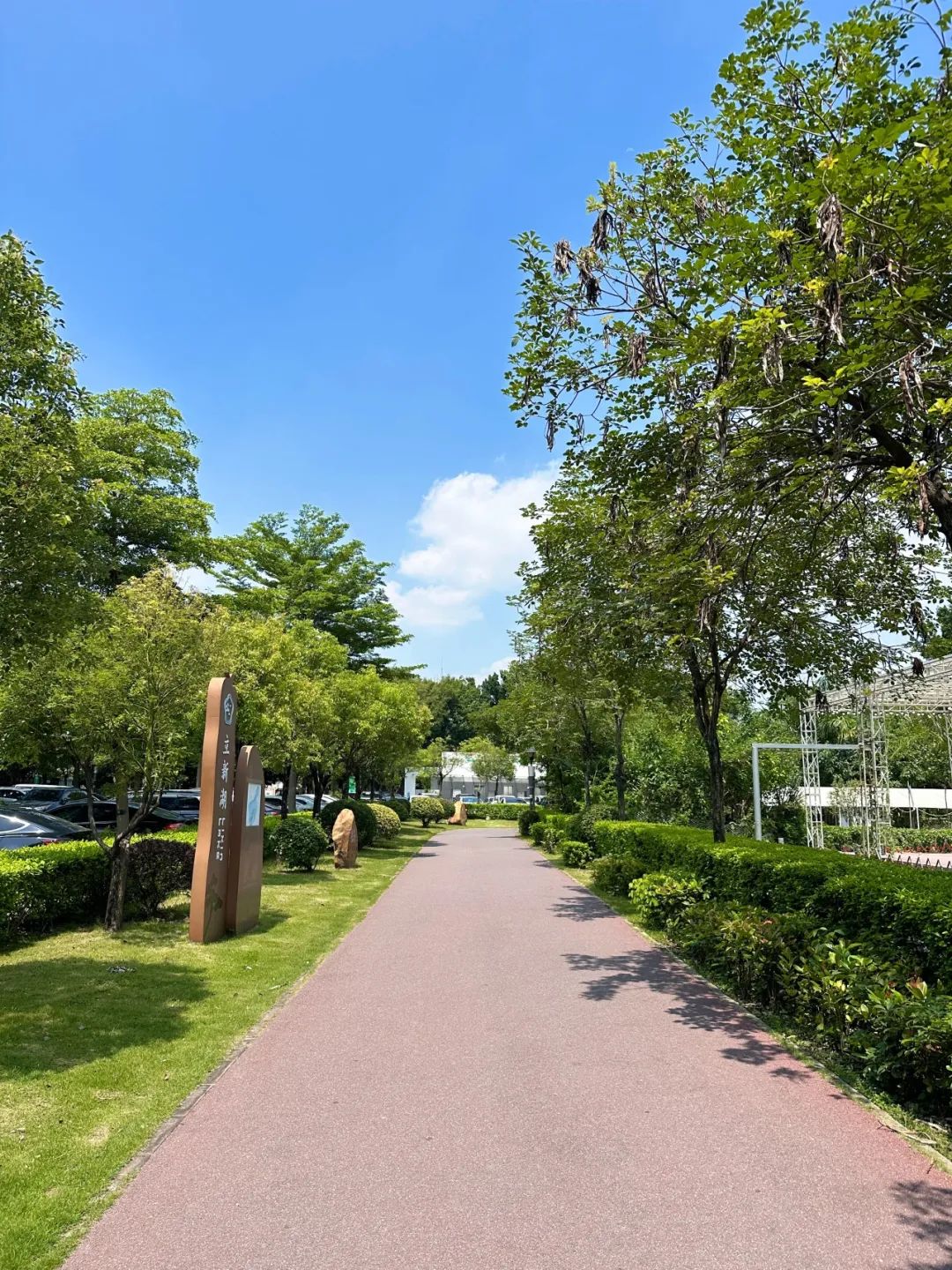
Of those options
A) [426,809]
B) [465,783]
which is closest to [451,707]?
[465,783]

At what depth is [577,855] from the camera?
20266 mm

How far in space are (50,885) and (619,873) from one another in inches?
358

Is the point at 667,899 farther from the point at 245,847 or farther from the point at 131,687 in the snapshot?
the point at 131,687

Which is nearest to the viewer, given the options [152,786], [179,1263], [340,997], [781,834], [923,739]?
[179,1263]

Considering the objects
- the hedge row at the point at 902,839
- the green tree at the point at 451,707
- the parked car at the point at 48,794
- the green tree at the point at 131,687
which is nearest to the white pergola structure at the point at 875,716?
the hedge row at the point at 902,839

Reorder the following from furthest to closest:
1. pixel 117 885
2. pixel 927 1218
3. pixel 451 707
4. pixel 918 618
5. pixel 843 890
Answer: pixel 451 707
pixel 117 885
pixel 918 618
pixel 843 890
pixel 927 1218

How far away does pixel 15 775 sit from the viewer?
3466cm

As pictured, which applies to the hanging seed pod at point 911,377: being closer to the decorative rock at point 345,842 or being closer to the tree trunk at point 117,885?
the tree trunk at point 117,885

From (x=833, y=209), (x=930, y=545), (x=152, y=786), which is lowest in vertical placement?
(x=152, y=786)

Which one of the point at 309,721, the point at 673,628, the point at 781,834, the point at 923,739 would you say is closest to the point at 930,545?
the point at 673,628

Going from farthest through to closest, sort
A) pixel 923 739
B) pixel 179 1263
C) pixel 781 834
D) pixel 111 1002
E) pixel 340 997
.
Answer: pixel 923 739 < pixel 781 834 < pixel 340 997 < pixel 111 1002 < pixel 179 1263

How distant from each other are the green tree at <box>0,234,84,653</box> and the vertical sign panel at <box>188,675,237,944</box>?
3083mm

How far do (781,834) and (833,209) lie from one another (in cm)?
2499

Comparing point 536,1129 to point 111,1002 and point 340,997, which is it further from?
point 111,1002
